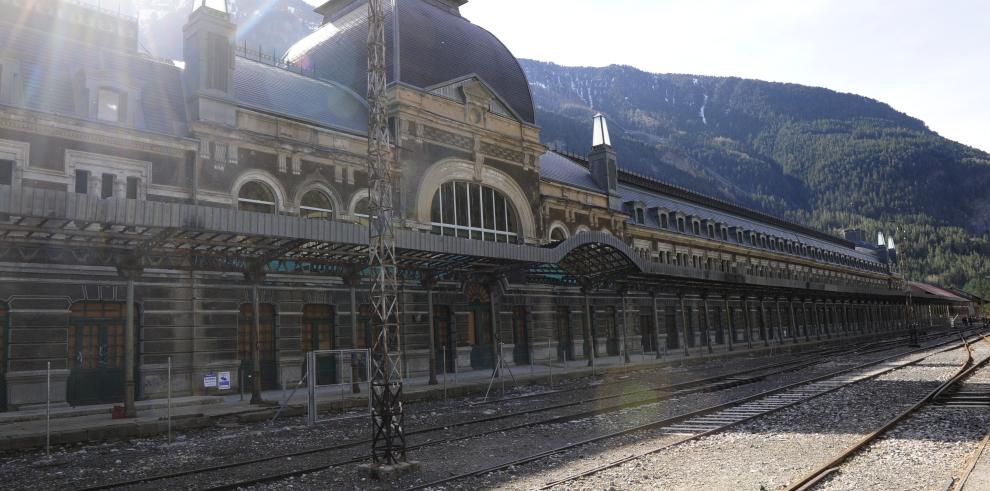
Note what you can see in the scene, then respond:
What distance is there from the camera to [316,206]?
26.5m

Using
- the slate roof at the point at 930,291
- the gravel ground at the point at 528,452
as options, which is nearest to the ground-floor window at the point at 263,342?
the gravel ground at the point at 528,452

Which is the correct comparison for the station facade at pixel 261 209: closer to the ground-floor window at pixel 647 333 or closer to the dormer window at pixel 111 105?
the dormer window at pixel 111 105

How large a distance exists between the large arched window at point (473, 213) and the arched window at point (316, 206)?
5.51 m

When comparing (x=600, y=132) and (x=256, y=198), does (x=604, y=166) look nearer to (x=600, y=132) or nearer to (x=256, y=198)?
(x=600, y=132)

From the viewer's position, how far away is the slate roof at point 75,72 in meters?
21.0

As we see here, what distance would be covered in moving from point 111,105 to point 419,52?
14109 mm

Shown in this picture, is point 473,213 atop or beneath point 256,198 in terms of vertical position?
atop

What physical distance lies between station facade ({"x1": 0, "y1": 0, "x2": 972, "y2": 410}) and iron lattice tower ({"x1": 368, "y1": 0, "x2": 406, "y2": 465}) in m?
6.28

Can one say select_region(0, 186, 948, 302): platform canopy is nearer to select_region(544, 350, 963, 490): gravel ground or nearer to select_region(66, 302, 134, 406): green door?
select_region(66, 302, 134, 406): green door

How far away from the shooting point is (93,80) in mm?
21625

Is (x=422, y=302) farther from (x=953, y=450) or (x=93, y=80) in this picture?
(x=953, y=450)

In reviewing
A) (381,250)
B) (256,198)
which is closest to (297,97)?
(256,198)

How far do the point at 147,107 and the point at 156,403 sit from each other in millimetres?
10299

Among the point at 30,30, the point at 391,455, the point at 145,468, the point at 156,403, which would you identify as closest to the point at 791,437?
the point at 391,455
